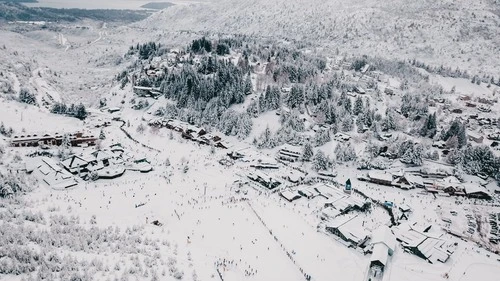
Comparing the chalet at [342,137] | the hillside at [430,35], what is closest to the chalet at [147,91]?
the chalet at [342,137]

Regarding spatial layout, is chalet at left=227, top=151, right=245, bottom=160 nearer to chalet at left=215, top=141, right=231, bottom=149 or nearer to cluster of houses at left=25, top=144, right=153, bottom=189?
chalet at left=215, top=141, right=231, bottom=149

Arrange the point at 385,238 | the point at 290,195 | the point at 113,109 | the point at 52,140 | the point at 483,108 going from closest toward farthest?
the point at 385,238
the point at 290,195
the point at 52,140
the point at 113,109
the point at 483,108

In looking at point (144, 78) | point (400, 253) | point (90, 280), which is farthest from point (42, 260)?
point (144, 78)

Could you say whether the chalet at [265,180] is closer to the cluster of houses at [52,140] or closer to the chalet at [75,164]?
the chalet at [75,164]

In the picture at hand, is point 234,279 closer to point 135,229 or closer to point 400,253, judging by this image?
point 135,229

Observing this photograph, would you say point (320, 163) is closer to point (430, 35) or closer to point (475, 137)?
point (475, 137)

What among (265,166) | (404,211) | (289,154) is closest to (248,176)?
(265,166)
